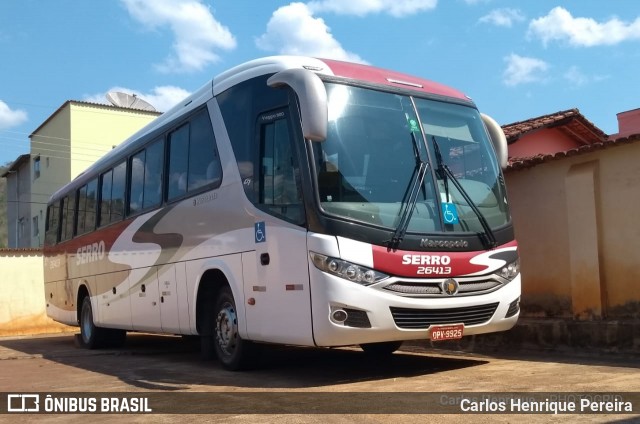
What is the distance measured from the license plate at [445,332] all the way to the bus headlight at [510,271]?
31.8 inches

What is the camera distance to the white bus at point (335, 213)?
6629mm

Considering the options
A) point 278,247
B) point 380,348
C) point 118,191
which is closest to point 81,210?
point 118,191

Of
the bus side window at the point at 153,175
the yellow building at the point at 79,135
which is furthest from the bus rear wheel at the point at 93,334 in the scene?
the yellow building at the point at 79,135

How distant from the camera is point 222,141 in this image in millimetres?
8305

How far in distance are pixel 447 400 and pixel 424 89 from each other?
3.66 metres

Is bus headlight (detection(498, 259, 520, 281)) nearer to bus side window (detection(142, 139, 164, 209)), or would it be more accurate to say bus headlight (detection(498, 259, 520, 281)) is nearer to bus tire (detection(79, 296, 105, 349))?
bus side window (detection(142, 139, 164, 209))

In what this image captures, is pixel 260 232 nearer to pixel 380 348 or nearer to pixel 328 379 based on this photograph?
pixel 328 379

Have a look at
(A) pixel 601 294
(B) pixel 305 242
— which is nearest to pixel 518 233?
(A) pixel 601 294

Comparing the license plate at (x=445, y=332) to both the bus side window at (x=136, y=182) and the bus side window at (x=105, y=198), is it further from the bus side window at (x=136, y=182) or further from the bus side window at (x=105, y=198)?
the bus side window at (x=105, y=198)

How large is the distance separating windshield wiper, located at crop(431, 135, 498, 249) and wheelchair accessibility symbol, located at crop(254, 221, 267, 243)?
192 cm

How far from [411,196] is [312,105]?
Answer: 141 centimetres

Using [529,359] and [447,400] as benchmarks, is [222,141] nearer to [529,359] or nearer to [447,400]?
[447,400]

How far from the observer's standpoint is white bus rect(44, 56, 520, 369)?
21.7 feet

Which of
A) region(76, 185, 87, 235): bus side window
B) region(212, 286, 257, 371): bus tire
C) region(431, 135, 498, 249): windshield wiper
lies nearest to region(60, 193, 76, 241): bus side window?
region(76, 185, 87, 235): bus side window
